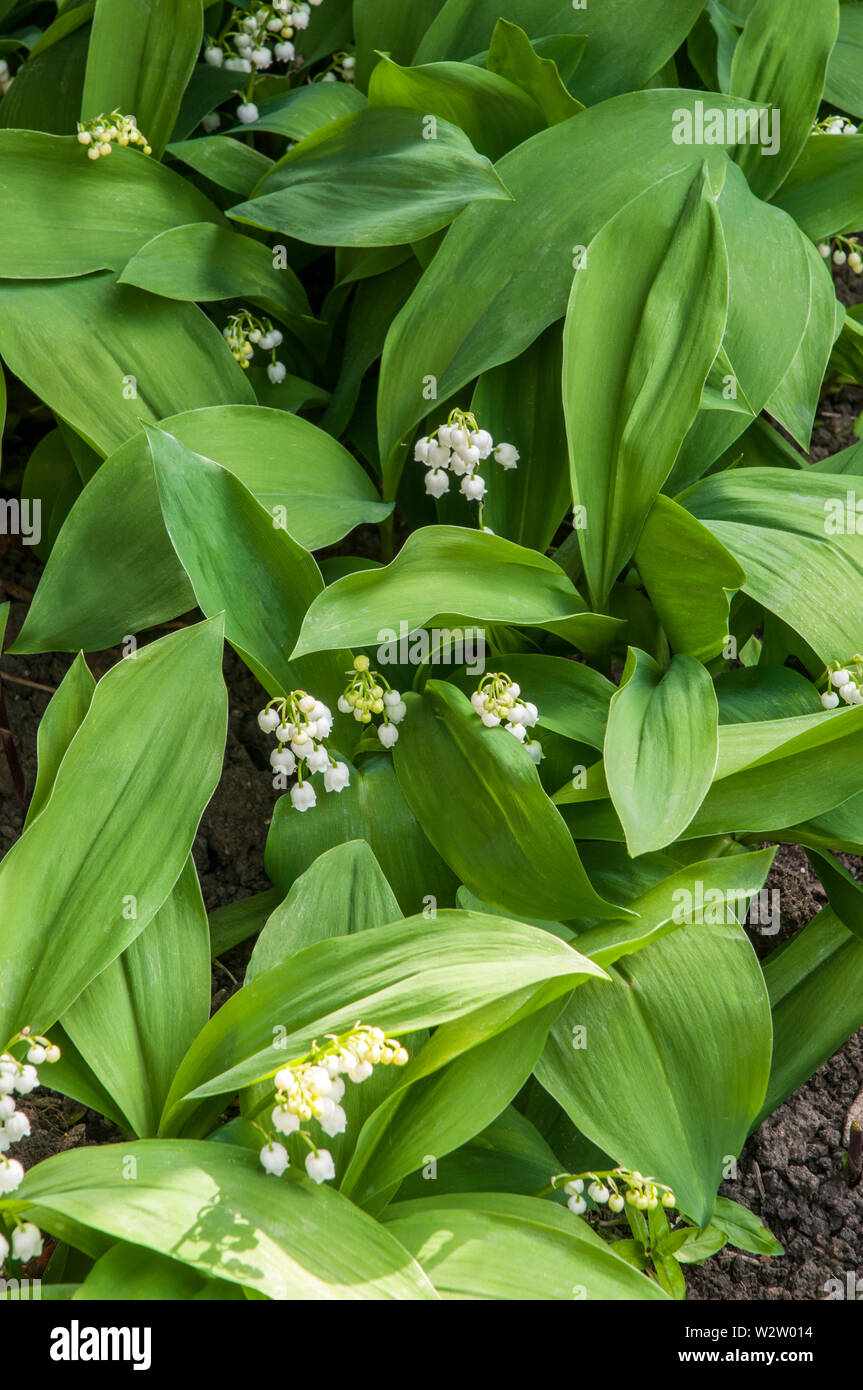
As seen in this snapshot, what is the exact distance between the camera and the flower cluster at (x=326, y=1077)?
0.98m

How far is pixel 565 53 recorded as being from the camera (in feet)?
5.65

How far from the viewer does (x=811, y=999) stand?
60.4 inches

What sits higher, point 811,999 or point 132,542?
point 132,542

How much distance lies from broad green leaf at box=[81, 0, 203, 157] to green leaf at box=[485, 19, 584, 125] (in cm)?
A: 43

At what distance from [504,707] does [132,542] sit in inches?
20.7

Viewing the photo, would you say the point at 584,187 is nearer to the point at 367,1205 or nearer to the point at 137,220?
the point at 137,220

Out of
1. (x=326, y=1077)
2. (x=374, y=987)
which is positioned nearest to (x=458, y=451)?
(x=374, y=987)

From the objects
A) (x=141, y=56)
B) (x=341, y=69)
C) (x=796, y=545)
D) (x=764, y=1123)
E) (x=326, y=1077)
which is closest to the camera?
Result: (x=326, y=1077)

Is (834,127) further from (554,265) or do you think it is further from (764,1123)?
(764,1123)

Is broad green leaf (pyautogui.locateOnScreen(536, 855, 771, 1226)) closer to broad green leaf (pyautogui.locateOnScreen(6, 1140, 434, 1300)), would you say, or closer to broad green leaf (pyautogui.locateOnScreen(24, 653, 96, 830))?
broad green leaf (pyautogui.locateOnScreen(6, 1140, 434, 1300))

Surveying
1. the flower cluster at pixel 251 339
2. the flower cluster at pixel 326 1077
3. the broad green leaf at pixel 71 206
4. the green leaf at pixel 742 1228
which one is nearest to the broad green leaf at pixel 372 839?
the flower cluster at pixel 326 1077

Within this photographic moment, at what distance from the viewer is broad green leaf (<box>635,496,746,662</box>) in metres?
1.38

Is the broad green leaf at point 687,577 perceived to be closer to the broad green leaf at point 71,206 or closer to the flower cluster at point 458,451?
the flower cluster at point 458,451

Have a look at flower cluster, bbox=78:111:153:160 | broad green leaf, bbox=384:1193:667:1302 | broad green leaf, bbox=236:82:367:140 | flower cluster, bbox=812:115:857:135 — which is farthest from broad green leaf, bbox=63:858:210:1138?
flower cluster, bbox=812:115:857:135
